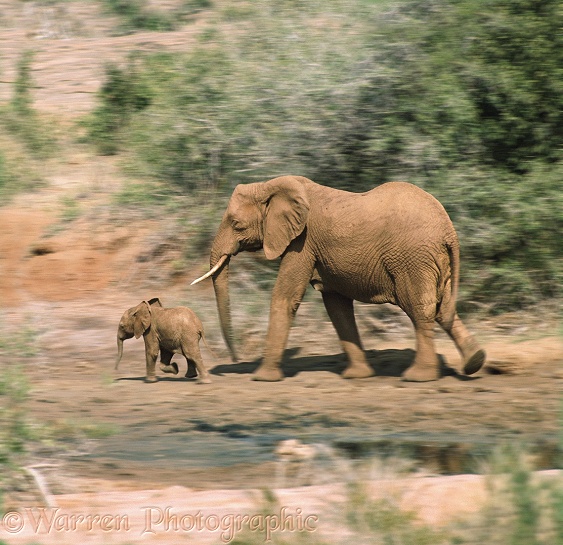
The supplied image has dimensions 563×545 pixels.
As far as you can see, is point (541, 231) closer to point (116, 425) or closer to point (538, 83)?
point (538, 83)

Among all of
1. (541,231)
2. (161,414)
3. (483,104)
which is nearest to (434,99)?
(483,104)

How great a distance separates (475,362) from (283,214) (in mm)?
2038

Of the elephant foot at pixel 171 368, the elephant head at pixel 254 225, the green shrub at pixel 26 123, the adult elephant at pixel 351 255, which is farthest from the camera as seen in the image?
the green shrub at pixel 26 123

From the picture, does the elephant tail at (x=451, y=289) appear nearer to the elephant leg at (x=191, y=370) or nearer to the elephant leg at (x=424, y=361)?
the elephant leg at (x=424, y=361)

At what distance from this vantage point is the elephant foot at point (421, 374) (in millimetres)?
9555

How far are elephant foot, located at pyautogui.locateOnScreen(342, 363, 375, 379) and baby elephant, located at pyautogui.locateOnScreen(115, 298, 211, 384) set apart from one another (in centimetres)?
121

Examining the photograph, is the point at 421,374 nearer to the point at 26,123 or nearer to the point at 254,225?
the point at 254,225

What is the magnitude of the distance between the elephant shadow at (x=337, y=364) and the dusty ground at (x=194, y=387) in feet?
0.08

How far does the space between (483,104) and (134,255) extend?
4.27 meters

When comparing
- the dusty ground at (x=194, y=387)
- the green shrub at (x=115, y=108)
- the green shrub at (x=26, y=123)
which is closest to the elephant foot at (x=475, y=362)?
the dusty ground at (x=194, y=387)

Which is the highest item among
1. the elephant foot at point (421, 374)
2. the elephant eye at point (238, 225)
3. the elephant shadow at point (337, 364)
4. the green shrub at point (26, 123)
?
the elephant eye at point (238, 225)

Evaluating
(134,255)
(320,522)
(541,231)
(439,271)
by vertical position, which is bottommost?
(134,255)

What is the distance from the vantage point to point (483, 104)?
1208cm

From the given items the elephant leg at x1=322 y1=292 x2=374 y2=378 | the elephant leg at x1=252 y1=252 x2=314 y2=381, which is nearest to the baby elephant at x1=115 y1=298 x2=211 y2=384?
the elephant leg at x1=252 y1=252 x2=314 y2=381
